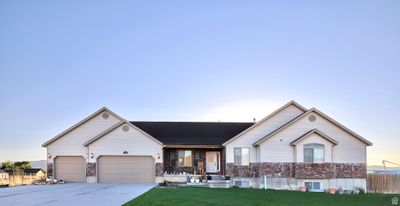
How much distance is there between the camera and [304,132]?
33.8 meters

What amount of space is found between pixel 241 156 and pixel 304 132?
16.2 ft

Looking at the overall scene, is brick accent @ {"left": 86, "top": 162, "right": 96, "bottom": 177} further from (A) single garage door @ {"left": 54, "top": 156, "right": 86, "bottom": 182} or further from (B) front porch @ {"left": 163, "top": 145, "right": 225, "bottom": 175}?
(B) front porch @ {"left": 163, "top": 145, "right": 225, "bottom": 175}

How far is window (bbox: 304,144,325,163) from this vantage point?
32719 mm

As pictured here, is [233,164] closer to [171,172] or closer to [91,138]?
[171,172]

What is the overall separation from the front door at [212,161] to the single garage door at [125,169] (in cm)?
526

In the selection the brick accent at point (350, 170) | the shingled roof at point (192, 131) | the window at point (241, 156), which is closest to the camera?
the brick accent at point (350, 170)

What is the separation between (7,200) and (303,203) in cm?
1346

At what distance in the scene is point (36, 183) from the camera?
35.0 metres

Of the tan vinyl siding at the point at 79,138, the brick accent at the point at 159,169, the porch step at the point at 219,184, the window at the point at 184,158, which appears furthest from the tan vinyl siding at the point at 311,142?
the tan vinyl siding at the point at 79,138

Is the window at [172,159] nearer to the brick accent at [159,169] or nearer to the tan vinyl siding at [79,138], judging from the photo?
the brick accent at [159,169]

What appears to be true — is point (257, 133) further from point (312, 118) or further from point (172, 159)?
point (172, 159)

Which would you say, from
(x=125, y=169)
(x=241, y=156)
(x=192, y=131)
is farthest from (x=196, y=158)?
(x=125, y=169)

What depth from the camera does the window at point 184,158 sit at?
126 ft

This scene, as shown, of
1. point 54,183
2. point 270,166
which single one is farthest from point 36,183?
point 270,166
